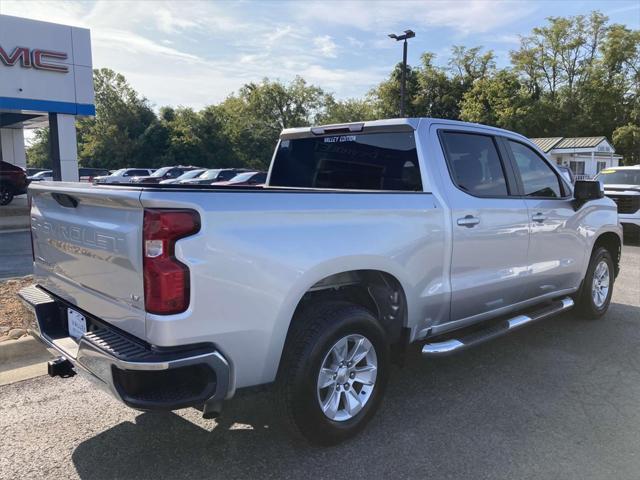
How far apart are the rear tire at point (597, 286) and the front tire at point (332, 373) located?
10.9ft

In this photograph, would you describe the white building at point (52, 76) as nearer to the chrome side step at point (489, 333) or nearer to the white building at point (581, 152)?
the chrome side step at point (489, 333)

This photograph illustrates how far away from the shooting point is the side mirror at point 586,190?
5010 millimetres

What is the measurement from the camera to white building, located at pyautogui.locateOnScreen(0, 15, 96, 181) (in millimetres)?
14914

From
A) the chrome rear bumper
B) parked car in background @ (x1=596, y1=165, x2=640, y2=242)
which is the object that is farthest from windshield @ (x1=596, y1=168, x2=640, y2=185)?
the chrome rear bumper

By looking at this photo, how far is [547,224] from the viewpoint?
4.75 m

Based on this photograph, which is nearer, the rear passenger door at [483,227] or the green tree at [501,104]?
the rear passenger door at [483,227]

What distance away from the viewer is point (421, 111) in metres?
54.5

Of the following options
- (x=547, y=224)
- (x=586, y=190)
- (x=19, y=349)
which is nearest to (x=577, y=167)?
(x=586, y=190)

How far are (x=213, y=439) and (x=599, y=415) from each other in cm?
260

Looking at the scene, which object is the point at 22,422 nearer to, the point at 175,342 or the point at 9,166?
the point at 175,342

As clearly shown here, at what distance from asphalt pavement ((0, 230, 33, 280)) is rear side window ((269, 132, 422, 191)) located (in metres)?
4.70

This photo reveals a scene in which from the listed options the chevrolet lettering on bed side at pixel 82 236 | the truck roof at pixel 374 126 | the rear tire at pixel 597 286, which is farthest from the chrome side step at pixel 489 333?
the chevrolet lettering on bed side at pixel 82 236

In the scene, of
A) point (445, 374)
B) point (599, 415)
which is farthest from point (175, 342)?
point (599, 415)

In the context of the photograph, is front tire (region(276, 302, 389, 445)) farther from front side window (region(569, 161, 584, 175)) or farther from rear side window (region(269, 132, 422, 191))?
front side window (region(569, 161, 584, 175))
